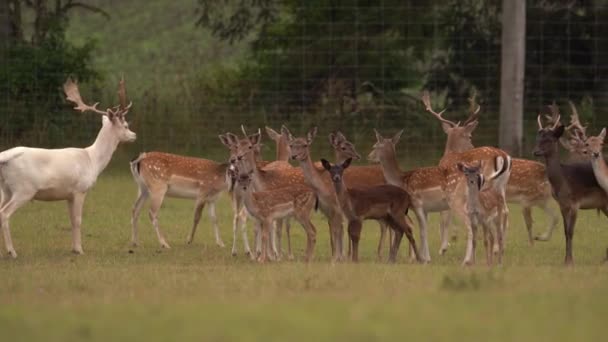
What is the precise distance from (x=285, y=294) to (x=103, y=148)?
16.4 ft

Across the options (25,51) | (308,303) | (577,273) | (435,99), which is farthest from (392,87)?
(308,303)

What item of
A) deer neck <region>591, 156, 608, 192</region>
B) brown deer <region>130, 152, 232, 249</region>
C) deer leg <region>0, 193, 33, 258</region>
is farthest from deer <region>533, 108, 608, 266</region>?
deer leg <region>0, 193, 33, 258</region>

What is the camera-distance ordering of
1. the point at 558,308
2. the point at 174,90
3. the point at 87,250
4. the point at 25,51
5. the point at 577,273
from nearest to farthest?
the point at 558,308
the point at 577,273
the point at 87,250
the point at 25,51
the point at 174,90

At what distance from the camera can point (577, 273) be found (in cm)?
1135

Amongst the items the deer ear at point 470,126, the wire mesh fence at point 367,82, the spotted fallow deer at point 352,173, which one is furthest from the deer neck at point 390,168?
the wire mesh fence at point 367,82

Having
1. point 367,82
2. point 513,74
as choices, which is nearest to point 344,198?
point 513,74

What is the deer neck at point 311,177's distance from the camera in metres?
13.2

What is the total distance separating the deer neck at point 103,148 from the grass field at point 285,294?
0.87 metres

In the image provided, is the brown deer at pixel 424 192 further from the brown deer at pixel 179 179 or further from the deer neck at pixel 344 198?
the brown deer at pixel 179 179

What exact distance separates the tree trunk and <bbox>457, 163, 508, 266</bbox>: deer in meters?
8.91

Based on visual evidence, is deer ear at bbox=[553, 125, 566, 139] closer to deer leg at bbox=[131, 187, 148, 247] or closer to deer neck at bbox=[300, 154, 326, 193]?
deer neck at bbox=[300, 154, 326, 193]

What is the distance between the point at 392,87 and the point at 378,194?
11.1 m

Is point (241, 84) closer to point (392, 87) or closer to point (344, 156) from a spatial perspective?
point (392, 87)

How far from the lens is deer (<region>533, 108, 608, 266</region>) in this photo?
42.5 ft
